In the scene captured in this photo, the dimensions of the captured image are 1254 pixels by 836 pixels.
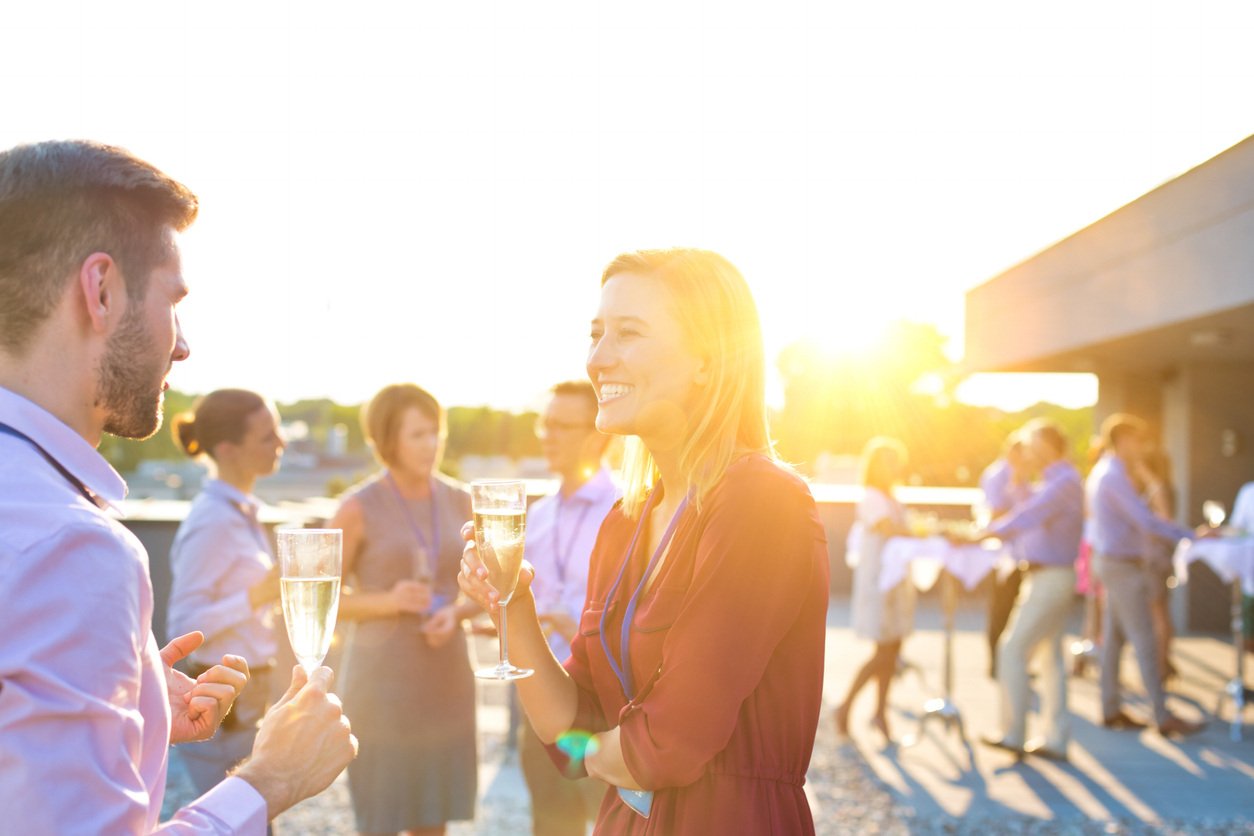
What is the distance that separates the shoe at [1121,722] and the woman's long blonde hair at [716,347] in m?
7.40

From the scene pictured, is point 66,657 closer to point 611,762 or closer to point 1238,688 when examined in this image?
point 611,762

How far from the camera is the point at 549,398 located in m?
4.43

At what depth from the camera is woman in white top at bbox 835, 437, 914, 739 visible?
7.57m

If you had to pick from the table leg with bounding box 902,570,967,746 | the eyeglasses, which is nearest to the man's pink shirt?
the eyeglasses

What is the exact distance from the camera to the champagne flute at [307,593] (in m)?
1.71

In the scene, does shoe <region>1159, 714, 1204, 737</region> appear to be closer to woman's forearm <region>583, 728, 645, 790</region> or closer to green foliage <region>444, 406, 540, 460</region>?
woman's forearm <region>583, 728, 645, 790</region>

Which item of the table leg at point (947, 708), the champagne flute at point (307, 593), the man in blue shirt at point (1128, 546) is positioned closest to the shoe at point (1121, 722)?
the man in blue shirt at point (1128, 546)

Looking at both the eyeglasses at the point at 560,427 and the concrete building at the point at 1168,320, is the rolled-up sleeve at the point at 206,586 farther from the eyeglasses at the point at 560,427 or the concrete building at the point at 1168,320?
the concrete building at the point at 1168,320

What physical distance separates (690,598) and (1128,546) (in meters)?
7.08

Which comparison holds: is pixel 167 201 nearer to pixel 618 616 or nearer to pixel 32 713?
pixel 32 713

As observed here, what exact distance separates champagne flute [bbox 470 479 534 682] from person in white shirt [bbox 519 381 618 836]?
2.00 metres

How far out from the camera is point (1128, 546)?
25.8 feet

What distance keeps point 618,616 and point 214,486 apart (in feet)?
7.95

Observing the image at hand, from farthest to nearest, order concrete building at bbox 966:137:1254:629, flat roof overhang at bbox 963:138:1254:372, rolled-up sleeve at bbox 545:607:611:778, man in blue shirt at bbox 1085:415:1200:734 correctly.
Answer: concrete building at bbox 966:137:1254:629 → flat roof overhang at bbox 963:138:1254:372 → man in blue shirt at bbox 1085:415:1200:734 → rolled-up sleeve at bbox 545:607:611:778
